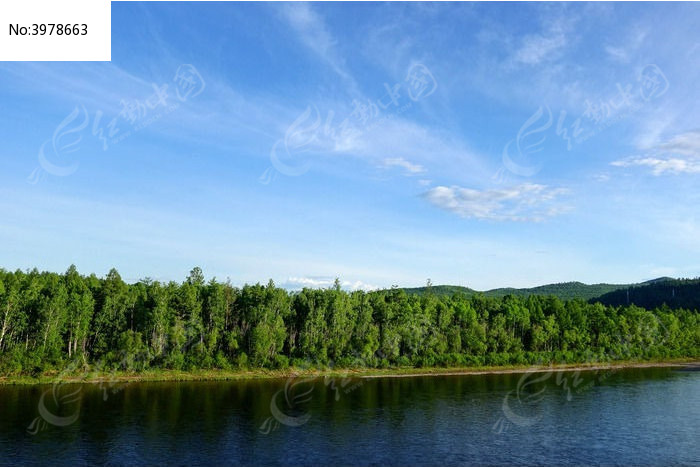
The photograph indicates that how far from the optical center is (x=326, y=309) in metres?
112

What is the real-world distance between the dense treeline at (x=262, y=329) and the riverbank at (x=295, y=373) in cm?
198

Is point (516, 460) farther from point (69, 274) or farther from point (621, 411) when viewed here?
point (69, 274)

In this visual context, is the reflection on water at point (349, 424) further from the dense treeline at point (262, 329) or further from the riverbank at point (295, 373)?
the dense treeline at point (262, 329)

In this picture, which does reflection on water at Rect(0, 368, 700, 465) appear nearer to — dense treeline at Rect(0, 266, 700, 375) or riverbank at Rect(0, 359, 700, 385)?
riverbank at Rect(0, 359, 700, 385)

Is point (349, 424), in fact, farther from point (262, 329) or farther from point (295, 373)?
point (262, 329)

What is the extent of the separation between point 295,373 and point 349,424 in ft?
150

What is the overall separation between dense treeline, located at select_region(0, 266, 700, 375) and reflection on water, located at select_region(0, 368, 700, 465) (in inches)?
456

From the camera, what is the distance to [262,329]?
10031 cm

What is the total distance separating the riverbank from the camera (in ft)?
282

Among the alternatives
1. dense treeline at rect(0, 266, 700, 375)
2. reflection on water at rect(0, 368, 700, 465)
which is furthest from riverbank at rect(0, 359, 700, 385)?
reflection on water at rect(0, 368, 700, 465)

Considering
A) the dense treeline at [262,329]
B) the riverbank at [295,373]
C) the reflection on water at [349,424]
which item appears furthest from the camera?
the dense treeline at [262,329]

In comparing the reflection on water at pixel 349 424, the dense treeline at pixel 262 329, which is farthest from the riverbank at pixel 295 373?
the reflection on water at pixel 349 424

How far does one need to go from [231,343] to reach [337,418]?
45981 millimetres

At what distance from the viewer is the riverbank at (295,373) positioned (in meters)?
86.1
